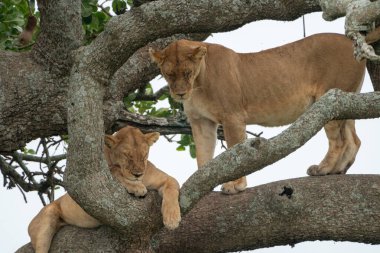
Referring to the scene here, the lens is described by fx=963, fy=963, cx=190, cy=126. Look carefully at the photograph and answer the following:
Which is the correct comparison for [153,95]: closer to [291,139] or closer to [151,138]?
[151,138]

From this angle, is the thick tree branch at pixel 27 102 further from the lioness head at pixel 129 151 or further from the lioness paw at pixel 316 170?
the lioness paw at pixel 316 170

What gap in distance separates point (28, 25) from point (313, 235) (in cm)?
268

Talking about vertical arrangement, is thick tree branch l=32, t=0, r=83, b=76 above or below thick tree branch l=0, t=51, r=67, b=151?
above

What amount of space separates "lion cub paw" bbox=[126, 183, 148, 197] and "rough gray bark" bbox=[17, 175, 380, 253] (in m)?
0.28

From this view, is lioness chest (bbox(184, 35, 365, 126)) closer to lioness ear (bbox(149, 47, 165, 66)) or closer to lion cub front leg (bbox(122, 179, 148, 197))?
lioness ear (bbox(149, 47, 165, 66))

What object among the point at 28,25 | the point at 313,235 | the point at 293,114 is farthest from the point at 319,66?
the point at 28,25

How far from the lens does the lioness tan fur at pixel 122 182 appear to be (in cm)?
615

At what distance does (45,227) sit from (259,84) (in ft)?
7.61

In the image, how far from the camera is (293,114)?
7688mm

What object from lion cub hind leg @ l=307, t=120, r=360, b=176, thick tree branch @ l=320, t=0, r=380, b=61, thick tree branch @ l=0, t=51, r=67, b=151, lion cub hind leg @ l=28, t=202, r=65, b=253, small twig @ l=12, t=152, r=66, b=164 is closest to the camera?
thick tree branch @ l=320, t=0, r=380, b=61

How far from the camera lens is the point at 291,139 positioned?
5.43 m

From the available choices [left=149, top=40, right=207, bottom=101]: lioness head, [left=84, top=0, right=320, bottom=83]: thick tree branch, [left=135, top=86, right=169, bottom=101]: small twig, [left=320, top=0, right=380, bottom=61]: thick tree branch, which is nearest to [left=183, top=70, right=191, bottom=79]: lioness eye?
[left=149, top=40, right=207, bottom=101]: lioness head

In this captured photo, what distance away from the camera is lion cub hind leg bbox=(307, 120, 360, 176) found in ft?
23.7

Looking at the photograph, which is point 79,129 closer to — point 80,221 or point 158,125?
point 80,221
